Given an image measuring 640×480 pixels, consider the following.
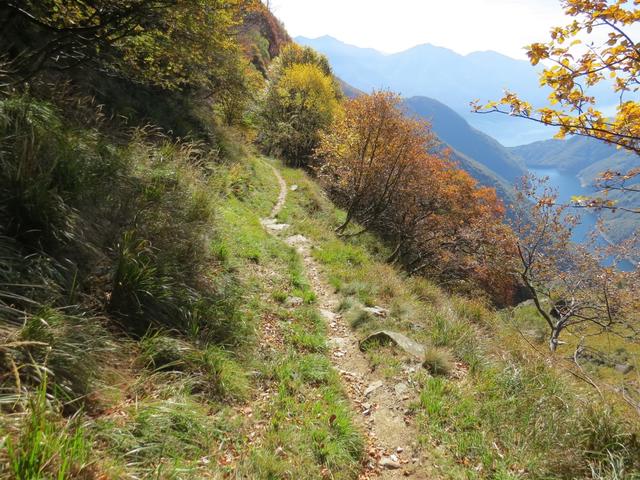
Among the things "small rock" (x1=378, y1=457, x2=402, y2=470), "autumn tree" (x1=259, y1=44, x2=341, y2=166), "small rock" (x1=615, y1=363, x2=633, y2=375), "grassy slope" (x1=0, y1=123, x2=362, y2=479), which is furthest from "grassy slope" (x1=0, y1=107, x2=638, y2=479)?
"small rock" (x1=615, y1=363, x2=633, y2=375)

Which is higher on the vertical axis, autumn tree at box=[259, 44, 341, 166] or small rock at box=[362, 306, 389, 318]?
autumn tree at box=[259, 44, 341, 166]

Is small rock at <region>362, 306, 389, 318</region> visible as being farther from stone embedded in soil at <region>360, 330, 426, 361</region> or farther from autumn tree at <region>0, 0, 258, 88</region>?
autumn tree at <region>0, 0, 258, 88</region>

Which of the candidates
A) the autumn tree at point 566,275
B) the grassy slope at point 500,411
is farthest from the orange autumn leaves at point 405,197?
the grassy slope at point 500,411

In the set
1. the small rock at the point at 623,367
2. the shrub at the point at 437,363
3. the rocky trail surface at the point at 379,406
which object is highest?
the shrub at the point at 437,363

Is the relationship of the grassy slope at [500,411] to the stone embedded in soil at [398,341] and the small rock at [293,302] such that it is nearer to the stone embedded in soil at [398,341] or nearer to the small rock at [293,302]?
the stone embedded in soil at [398,341]

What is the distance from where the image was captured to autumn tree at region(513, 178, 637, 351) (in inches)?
688

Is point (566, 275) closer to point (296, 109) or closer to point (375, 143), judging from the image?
point (375, 143)

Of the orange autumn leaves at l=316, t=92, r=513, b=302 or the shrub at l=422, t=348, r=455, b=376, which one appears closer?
the shrub at l=422, t=348, r=455, b=376

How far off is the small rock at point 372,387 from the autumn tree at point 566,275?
1448 centimetres

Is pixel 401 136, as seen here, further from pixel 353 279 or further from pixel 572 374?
pixel 572 374

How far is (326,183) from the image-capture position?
85.5ft

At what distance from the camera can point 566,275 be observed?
19062mm

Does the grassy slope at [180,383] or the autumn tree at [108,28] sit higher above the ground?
the autumn tree at [108,28]

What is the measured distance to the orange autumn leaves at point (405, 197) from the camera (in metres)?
17.0
